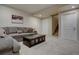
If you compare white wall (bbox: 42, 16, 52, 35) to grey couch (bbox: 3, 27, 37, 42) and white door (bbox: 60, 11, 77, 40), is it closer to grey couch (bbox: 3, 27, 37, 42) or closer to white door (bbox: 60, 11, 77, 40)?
grey couch (bbox: 3, 27, 37, 42)

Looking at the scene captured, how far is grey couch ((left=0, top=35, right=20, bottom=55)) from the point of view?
1404mm

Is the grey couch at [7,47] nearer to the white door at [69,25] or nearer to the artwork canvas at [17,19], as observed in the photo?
the artwork canvas at [17,19]

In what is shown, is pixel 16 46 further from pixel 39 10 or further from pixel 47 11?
pixel 47 11

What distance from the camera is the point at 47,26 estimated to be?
193 centimetres

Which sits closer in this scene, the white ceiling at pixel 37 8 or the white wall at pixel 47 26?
the white ceiling at pixel 37 8

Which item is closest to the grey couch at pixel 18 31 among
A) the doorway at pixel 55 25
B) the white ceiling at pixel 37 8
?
the white ceiling at pixel 37 8

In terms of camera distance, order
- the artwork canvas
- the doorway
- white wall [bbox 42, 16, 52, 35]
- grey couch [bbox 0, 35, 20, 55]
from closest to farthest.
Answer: grey couch [bbox 0, 35, 20, 55], the artwork canvas, white wall [bbox 42, 16, 52, 35], the doorway

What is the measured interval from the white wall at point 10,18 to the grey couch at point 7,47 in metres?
0.36

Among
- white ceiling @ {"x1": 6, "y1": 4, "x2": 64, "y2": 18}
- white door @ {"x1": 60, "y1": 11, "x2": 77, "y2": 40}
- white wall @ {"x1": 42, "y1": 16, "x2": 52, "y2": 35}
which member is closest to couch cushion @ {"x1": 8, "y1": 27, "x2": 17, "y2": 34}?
white ceiling @ {"x1": 6, "y1": 4, "x2": 64, "y2": 18}

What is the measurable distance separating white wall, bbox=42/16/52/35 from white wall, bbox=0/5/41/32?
0.40 feet

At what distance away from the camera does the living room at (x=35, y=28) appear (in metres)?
1.60

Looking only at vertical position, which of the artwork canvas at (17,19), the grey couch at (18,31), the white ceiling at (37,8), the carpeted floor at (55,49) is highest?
the white ceiling at (37,8)

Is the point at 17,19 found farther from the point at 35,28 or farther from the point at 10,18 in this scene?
the point at 35,28

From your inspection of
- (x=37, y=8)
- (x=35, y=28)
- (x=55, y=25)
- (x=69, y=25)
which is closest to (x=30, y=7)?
(x=37, y=8)
